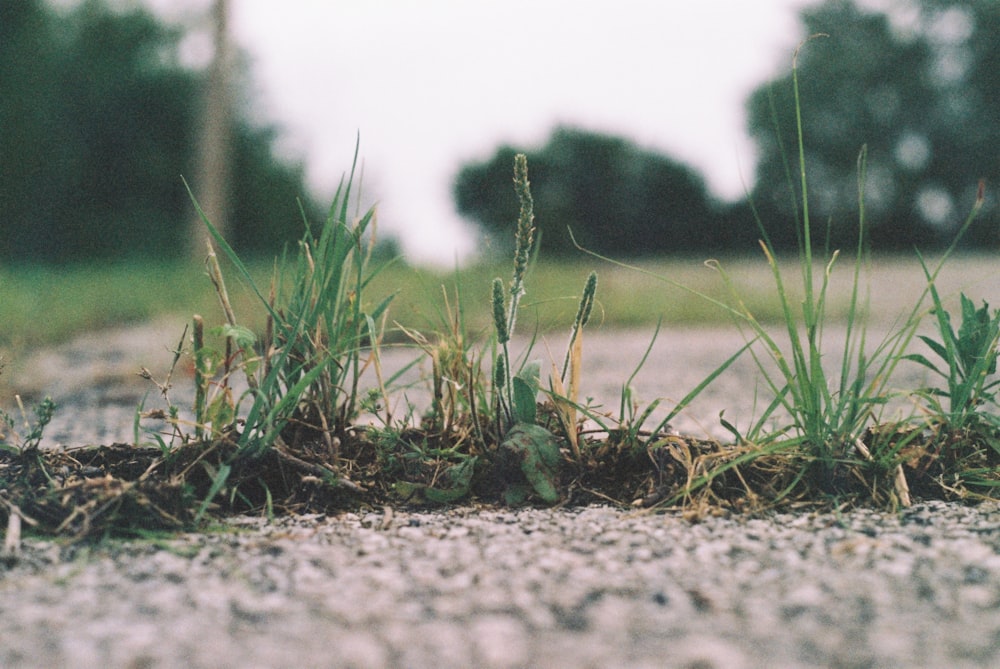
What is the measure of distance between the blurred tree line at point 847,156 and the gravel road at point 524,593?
44.0 feet

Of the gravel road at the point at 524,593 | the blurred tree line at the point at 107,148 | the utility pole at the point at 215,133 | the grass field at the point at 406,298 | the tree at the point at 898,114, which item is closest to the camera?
the gravel road at the point at 524,593

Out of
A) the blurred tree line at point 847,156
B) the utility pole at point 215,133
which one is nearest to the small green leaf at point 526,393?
the utility pole at point 215,133

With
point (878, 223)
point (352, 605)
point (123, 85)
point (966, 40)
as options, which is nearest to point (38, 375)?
point (352, 605)

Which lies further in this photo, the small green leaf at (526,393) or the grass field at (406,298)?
the grass field at (406,298)

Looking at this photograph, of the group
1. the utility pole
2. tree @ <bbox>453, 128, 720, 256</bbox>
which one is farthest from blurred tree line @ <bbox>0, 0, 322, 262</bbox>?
tree @ <bbox>453, 128, 720, 256</bbox>

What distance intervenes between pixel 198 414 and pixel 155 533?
0.25 metres

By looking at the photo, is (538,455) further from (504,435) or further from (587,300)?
(587,300)

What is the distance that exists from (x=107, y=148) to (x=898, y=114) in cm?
1331

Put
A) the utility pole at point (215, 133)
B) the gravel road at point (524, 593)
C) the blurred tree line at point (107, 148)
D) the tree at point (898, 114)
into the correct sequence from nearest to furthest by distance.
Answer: the gravel road at point (524, 593)
the utility pole at point (215, 133)
the blurred tree line at point (107, 148)
the tree at point (898, 114)

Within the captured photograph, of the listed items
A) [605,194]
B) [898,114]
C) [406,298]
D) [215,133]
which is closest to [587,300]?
[406,298]

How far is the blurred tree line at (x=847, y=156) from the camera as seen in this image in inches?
577

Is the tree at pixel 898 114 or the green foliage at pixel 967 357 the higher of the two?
the tree at pixel 898 114

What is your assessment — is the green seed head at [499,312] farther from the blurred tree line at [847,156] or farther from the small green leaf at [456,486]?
the blurred tree line at [847,156]

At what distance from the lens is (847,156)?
50.9 feet
